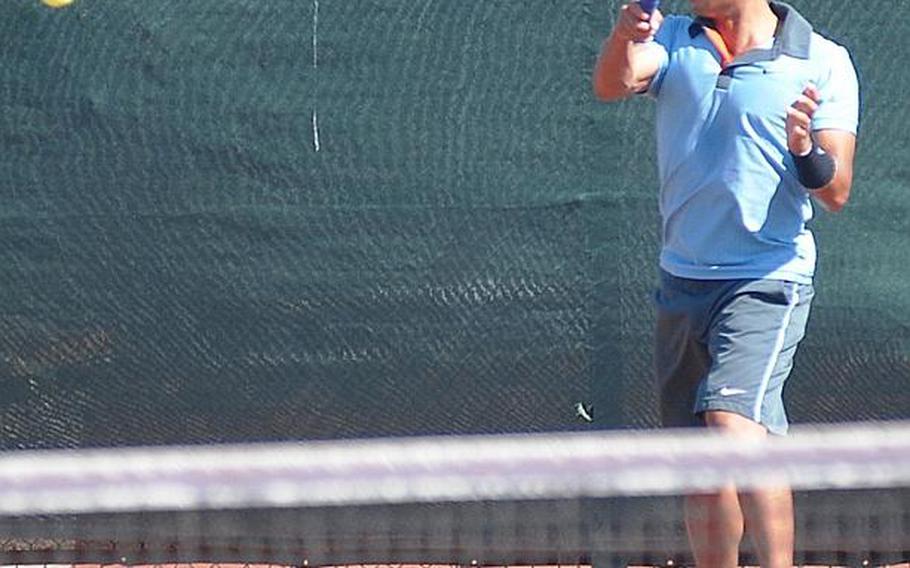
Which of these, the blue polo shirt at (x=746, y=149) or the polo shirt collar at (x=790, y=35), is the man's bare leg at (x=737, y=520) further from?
the polo shirt collar at (x=790, y=35)

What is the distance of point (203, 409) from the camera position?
480cm

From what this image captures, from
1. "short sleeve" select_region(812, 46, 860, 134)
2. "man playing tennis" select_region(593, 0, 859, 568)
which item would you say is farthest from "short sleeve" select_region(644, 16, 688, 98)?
"short sleeve" select_region(812, 46, 860, 134)

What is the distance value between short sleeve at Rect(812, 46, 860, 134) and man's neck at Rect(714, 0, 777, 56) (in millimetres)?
143

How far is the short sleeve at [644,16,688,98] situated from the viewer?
12.6ft

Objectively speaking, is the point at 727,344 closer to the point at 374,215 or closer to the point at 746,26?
the point at 746,26

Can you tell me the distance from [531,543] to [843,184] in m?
1.56

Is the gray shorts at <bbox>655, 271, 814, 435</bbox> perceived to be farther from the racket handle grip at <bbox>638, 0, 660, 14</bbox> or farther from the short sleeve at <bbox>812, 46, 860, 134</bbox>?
the racket handle grip at <bbox>638, 0, 660, 14</bbox>

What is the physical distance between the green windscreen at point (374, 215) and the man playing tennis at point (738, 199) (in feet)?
2.82

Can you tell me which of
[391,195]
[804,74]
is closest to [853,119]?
[804,74]

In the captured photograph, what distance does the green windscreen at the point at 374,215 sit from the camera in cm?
471

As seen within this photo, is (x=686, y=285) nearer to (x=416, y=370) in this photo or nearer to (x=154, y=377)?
(x=416, y=370)

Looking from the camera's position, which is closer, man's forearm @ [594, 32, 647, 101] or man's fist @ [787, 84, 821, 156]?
man's fist @ [787, 84, 821, 156]

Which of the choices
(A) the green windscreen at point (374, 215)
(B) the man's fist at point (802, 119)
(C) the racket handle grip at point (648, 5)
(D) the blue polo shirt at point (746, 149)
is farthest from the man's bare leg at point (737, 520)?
(A) the green windscreen at point (374, 215)

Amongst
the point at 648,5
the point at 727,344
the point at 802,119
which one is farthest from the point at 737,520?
the point at 648,5
